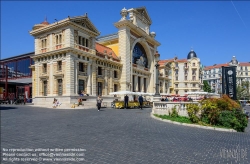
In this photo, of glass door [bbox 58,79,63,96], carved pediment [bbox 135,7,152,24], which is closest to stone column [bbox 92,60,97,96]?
glass door [bbox 58,79,63,96]

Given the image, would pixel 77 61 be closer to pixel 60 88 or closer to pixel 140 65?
pixel 60 88

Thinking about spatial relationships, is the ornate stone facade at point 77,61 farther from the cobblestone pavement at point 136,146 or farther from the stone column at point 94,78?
the cobblestone pavement at point 136,146

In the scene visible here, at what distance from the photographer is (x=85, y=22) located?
31.8 meters

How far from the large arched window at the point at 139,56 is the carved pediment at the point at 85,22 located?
44.4 ft

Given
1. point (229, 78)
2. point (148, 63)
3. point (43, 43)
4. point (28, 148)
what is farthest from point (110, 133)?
point (148, 63)

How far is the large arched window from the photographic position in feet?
149

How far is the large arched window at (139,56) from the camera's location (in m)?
45.4

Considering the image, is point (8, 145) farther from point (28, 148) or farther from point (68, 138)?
point (68, 138)

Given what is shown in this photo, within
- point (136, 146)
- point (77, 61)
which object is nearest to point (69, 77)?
point (77, 61)

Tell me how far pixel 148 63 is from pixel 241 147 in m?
44.2

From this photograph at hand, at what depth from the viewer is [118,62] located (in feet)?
129

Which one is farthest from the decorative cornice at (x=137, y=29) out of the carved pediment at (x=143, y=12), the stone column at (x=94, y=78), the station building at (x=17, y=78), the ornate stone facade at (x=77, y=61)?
the station building at (x=17, y=78)

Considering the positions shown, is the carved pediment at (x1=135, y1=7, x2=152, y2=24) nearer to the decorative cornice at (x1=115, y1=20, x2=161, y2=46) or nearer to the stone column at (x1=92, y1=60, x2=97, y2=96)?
the decorative cornice at (x1=115, y1=20, x2=161, y2=46)

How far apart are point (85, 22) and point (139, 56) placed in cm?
1858
